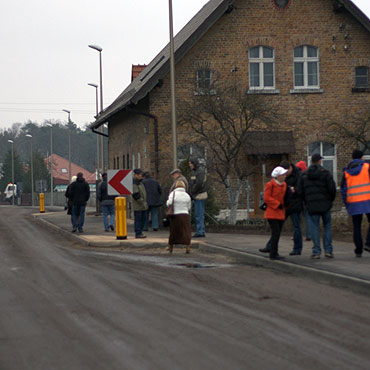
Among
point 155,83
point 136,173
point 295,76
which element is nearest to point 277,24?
point 295,76

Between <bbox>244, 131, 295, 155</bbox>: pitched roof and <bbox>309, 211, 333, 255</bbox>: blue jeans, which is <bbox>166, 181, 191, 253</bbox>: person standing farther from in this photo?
<bbox>244, 131, 295, 155</bbox>: pitched roof

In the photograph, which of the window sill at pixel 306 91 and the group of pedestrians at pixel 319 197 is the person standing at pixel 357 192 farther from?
the window sill at pixel 306 91

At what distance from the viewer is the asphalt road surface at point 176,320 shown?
615 cm

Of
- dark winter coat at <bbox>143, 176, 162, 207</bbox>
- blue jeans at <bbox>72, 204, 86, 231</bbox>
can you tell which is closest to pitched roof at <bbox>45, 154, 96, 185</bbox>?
blue jeans at <bbox>72, 204, 86, 231</bbox>

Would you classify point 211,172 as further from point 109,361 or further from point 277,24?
point 109,361

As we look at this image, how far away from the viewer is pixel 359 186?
43.2 feet

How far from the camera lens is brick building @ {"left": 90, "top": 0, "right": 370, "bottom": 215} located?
2959cm

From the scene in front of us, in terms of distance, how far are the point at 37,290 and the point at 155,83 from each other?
18.4 meters

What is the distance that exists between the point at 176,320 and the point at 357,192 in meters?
6.28

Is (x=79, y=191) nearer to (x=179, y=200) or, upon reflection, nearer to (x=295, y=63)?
(x=179, y=200)

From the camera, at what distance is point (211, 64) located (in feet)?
97.2

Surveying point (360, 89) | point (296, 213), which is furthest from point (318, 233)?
point (360, 89)

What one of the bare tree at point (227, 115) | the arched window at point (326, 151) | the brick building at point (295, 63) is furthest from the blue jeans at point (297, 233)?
the arched window at point (326, 151)

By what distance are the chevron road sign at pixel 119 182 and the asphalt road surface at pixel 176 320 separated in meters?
6.34
